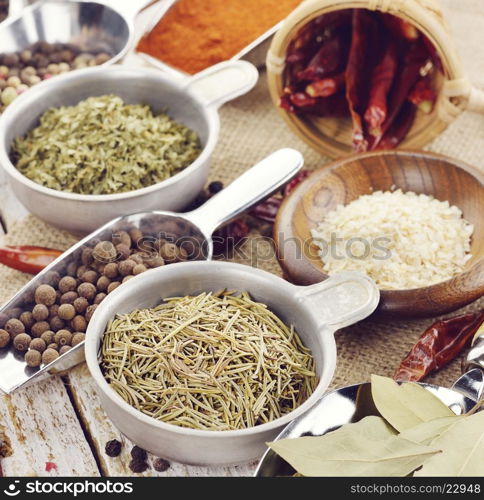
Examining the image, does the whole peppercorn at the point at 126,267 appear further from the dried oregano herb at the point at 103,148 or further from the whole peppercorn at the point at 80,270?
the dried oregano herb at the point at 103,148

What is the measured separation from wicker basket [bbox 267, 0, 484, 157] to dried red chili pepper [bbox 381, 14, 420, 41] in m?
0.11

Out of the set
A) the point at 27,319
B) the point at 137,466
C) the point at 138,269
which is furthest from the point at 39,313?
the point at 137,466

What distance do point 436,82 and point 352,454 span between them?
128 centimetres

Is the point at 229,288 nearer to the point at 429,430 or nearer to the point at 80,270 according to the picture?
the point at 80,270

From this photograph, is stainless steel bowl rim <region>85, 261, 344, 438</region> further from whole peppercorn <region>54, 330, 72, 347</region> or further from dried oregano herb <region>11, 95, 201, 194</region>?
dried oregano herb <region>11, 95, 201, 194</region>

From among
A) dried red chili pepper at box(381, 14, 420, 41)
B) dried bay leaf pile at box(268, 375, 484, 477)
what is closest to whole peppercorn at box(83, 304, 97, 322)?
dried bay leaf pile at box(268, 375, 484, 477)

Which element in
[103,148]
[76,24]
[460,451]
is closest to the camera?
[460,451]

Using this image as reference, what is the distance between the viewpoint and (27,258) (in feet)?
6.06

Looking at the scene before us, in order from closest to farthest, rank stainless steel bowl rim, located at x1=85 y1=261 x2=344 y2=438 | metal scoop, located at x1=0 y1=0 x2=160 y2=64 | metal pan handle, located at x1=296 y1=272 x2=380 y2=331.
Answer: stainless steel bowl rim, located at x1=85 y1=261 x2=344 y2=438 < metal pan handle, located at x1=296 y1=272 x2=380 y2=331 < metal scoop, located at x1=0 y1=0 x2=160 y2=64

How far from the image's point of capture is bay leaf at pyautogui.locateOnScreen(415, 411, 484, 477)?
119 centimetres

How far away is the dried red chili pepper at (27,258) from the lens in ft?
6.04

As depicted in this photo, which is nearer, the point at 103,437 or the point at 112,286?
the point at 103,437

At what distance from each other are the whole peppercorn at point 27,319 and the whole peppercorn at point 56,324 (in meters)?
0.04

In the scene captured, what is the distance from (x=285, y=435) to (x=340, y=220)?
69cm
